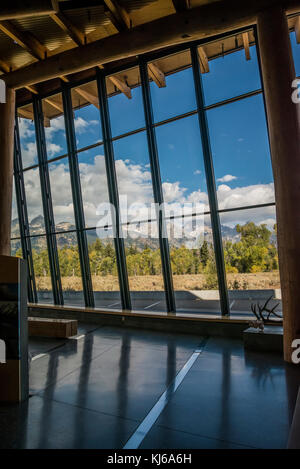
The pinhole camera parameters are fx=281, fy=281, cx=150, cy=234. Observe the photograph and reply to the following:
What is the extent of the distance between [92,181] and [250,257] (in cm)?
501

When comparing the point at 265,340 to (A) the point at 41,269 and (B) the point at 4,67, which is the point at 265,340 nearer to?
(A) the point at 41,269

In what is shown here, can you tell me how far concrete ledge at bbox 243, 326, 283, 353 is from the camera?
518 centimetres

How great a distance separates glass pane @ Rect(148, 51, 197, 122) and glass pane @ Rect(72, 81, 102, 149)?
6.23 feet

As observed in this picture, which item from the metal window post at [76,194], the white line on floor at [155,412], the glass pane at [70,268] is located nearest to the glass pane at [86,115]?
the metal window post at [76,194]

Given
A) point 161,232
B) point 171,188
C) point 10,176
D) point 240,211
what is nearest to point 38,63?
point 10,176

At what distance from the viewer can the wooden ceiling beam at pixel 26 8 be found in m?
5.04

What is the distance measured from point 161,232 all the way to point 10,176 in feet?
12.9

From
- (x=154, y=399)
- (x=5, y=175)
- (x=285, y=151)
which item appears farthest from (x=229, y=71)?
(x=154, y=399)

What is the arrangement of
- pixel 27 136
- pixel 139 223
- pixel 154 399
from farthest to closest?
pixel 27 136 → pixel 139 223 → pixel 154 399

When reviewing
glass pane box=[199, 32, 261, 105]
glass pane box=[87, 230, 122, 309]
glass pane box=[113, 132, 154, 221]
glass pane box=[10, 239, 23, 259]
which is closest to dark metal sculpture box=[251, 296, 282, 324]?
glass pane box=[113, 132, 154, 221]

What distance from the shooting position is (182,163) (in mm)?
7066

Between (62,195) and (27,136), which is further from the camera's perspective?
(27,136)

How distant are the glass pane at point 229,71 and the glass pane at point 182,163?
80cm
